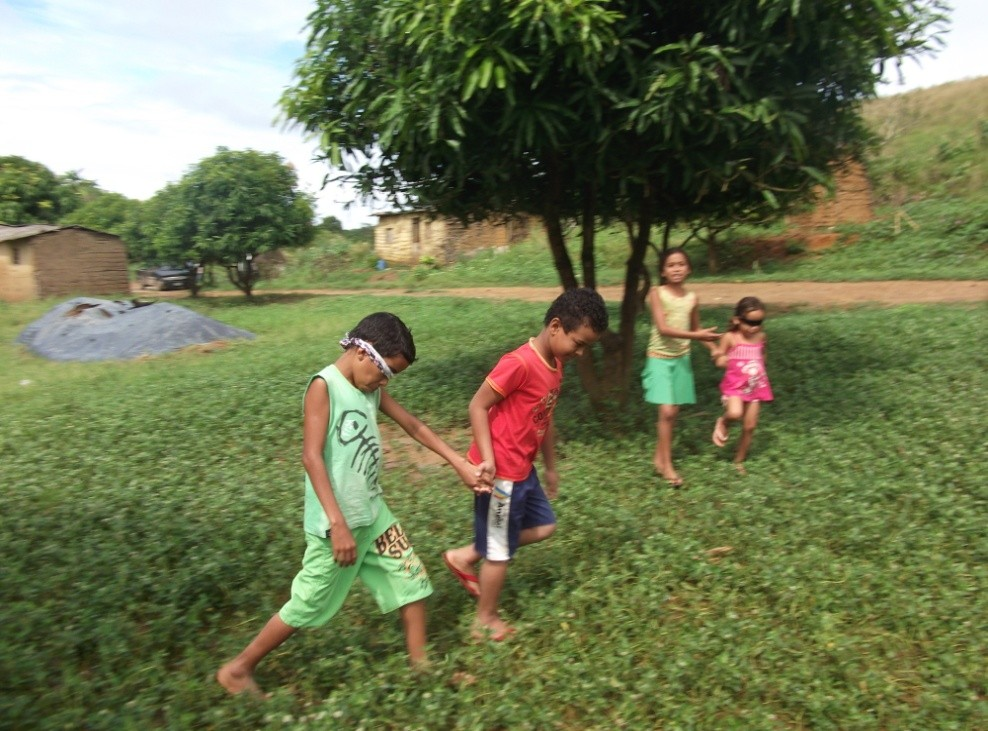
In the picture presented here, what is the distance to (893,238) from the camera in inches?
711

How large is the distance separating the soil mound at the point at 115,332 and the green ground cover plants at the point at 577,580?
16.7ft

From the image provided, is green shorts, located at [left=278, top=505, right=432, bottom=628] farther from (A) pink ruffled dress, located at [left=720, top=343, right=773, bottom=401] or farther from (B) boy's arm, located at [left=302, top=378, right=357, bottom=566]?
(A) pink ruffled dress, located at [left=720, top=343, right=773, bottom=401]

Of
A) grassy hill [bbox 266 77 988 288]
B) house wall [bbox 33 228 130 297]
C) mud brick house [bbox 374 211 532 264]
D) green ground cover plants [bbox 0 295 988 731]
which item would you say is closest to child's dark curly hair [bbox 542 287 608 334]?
green ground cover plants [bbox 0 295 988 731]

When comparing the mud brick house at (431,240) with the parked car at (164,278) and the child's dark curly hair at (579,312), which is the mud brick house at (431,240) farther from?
the child's dark curly hair at (579,312)

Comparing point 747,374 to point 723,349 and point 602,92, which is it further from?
point 602,92

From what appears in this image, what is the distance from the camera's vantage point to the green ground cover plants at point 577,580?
2.89 meters

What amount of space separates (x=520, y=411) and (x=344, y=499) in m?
0.83

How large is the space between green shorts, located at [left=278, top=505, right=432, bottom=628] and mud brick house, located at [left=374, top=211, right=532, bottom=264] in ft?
83.2

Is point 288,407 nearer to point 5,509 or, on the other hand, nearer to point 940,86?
point 5,509

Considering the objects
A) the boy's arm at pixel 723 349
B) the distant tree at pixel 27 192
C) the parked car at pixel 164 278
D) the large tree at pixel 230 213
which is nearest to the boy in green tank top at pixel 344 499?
the boy's arm at pixel 723 349

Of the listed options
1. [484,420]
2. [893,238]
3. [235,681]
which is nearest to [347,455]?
[484,420]

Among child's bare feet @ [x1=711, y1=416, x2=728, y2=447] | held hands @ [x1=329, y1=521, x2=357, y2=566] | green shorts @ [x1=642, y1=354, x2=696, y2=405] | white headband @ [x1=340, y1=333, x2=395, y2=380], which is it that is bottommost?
child's bare feet @ [x1=711, y1=416, x2=728, y2=447]

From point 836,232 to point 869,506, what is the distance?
1679 centimetres

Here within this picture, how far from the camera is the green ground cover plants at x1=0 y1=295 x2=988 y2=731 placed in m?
2.89
